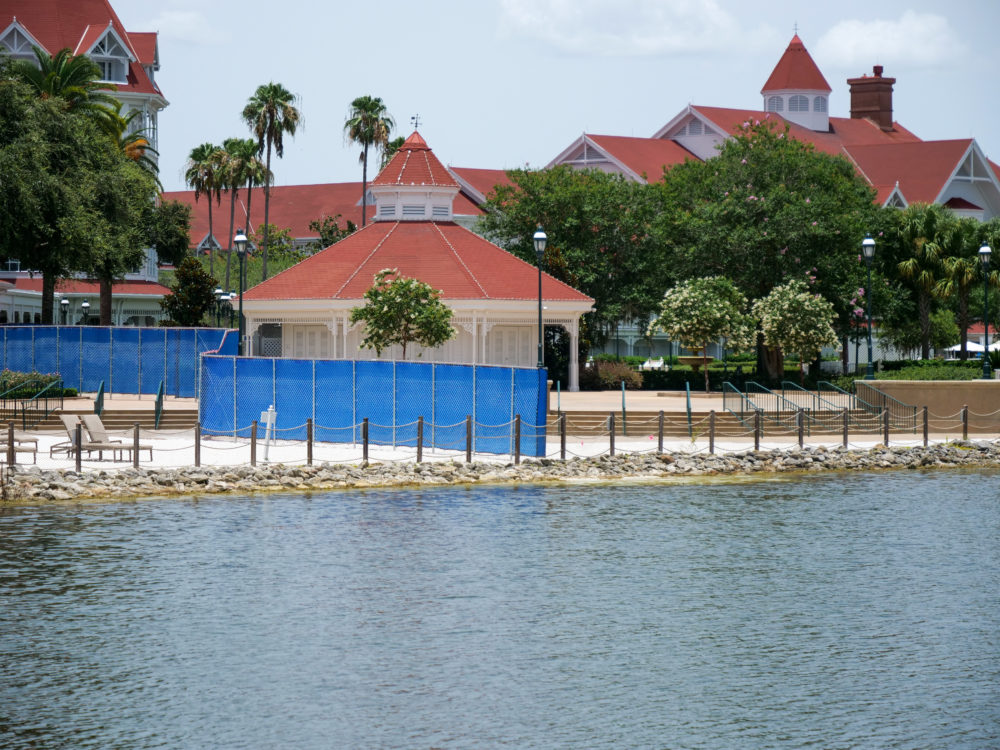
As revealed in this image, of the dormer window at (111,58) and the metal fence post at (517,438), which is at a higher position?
the dormer window at (111,58)

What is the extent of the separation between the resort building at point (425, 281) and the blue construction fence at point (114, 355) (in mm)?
4202

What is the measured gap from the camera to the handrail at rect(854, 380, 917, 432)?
42.3m

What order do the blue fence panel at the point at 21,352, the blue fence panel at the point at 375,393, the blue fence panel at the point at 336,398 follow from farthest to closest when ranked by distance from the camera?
the blue fence panel at the point at 21,352 → the blue fence panel at the point at 336,398 → the blue fence panel at the point at 375,393

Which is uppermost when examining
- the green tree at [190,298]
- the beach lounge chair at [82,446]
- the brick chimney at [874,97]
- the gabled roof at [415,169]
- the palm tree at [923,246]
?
the brick chimney at [874,97]

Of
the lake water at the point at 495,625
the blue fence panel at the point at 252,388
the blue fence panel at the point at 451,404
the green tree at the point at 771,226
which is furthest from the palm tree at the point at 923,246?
the blue fence panel at the point at 252,388

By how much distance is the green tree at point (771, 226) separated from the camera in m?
55.9

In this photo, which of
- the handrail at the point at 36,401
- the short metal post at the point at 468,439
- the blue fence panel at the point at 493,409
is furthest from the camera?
the handrail at the point at 36,401

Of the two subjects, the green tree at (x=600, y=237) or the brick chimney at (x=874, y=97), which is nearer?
the green tree at (x=600, y=237)

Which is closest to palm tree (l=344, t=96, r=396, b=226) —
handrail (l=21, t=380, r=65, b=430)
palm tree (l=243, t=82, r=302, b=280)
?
palm tree (l=243, t=82, r=302, b=280)

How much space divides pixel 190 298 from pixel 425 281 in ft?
74.2

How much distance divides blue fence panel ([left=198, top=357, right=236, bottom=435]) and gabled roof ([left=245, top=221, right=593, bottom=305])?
12.5 m

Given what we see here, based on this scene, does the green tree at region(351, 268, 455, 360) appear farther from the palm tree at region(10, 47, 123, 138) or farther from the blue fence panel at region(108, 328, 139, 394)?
the palm tree at region(10, 47, 123, 138)

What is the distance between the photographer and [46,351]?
1890 inches

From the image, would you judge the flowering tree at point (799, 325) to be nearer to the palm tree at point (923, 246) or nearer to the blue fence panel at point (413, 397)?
the palm tree at point (923, 246)
